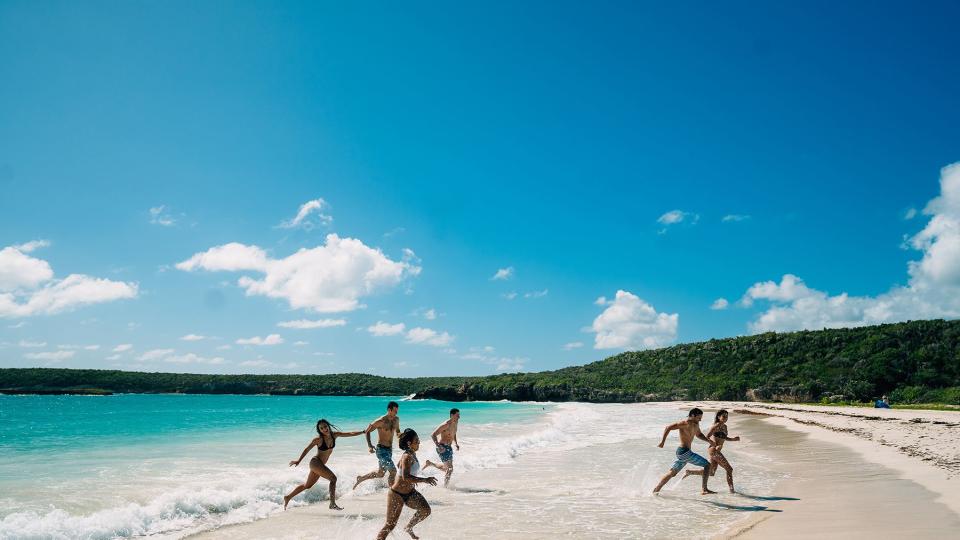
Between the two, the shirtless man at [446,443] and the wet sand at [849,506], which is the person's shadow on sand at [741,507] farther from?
the shirtless man at [446,443]

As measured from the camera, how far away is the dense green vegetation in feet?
181

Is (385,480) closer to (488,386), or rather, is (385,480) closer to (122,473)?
(122,473)

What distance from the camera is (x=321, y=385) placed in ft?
536

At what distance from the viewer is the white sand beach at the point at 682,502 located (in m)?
8.00

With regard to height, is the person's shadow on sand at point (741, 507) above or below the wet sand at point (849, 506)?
below

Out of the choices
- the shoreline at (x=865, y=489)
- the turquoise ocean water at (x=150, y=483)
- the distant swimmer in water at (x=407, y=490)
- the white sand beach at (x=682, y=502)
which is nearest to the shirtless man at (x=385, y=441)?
the white sand beach at (x=682, y=502)

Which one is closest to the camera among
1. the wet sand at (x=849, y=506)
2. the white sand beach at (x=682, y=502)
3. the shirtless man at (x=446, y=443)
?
the wet sand at (x=849, y=506)

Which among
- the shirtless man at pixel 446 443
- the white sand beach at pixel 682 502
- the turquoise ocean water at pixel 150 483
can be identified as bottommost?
the turquoise ocean water at pixel 150 483

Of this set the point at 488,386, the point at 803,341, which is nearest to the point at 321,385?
the point at 488,386

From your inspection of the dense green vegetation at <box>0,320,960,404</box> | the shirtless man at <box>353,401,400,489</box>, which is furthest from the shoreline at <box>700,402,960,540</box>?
the dense green vegetation at <box>0,320,960,404</box>

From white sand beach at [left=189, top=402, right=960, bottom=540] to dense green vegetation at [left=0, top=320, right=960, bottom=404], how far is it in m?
39.0

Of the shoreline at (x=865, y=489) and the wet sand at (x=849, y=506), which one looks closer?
the wet sand at (x=849, y=506)

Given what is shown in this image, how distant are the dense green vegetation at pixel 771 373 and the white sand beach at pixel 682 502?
39.0m

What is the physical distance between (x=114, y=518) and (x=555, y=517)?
24.0 ft
